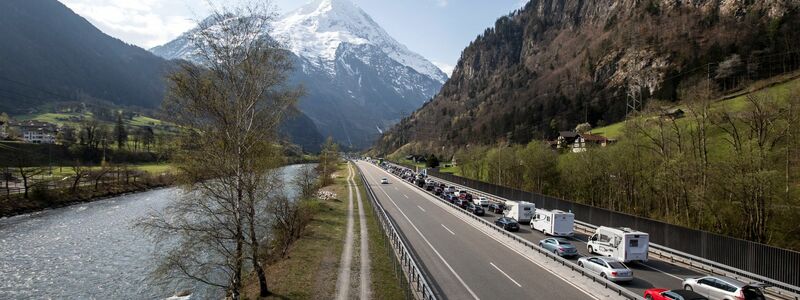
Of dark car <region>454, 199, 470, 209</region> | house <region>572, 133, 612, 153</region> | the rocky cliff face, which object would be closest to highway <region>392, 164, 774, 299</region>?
dark car <region>454, 199, 470, 209</region>

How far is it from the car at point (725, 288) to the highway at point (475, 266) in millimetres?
5226

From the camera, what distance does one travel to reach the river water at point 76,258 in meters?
31.5

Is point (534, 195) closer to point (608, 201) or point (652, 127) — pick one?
point (608, 201)

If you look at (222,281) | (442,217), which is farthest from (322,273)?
(442,217)

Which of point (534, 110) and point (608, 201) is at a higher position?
point (534, 110)

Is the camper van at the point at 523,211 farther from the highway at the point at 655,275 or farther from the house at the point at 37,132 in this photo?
the house at the point at 37,132

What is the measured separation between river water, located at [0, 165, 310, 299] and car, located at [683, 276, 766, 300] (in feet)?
78.6

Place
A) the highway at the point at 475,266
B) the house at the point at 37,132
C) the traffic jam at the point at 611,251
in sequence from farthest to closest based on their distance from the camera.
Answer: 1. the house at the point at 37,132
2. the highway at the point at 475,266
3. the traffic jam at the point at 611,251

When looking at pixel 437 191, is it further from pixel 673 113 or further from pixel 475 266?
pixel 475 266

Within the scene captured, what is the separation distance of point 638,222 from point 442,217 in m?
20.0

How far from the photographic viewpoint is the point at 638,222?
3472 centimetres

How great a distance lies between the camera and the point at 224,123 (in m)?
18.9

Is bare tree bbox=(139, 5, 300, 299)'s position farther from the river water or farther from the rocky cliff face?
the rocky cliff face

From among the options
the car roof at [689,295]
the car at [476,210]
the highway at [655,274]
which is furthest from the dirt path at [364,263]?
the car roof at [689,295]
